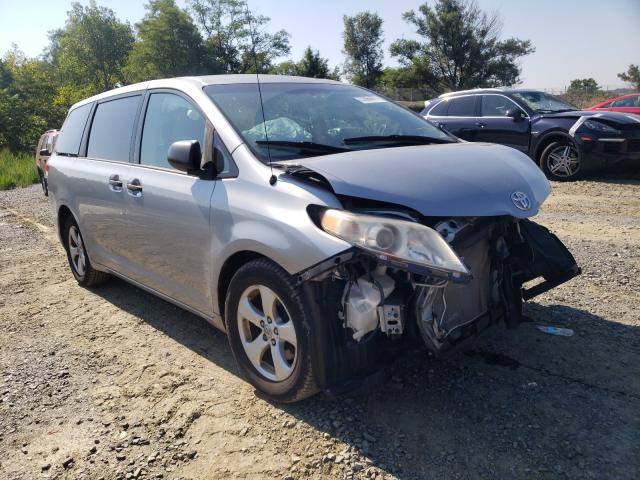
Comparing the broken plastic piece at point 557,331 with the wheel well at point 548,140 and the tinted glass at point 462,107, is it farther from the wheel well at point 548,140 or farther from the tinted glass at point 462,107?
the tinted glass at point 462,107

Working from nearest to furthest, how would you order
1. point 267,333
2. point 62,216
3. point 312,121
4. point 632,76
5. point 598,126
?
point 267,333 < point 312,121 < point 62,216 < point 598,126 < point 632,76

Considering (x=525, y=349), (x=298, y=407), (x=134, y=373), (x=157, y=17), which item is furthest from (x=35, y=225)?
(x=157, y=17)

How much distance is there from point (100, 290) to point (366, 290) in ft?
12.1

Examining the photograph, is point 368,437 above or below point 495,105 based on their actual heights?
below

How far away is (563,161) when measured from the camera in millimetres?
9344

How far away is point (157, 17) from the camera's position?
180 feet

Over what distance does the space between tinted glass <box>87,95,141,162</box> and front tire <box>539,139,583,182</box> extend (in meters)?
7.73

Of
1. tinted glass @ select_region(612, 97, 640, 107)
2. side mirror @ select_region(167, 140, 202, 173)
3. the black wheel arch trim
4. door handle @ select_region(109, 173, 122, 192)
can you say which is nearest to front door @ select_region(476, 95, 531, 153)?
the black wheel arch trim

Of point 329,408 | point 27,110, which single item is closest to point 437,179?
point 329,408

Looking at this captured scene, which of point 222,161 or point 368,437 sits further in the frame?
point 222,161

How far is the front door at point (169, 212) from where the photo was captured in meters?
3.18

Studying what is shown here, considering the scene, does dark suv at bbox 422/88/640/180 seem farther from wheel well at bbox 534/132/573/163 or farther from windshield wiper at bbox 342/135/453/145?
windshield wiper at bbox 342/135/453/145

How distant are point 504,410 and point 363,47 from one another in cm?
5876

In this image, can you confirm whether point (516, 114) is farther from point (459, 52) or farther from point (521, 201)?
point (459, 52)
